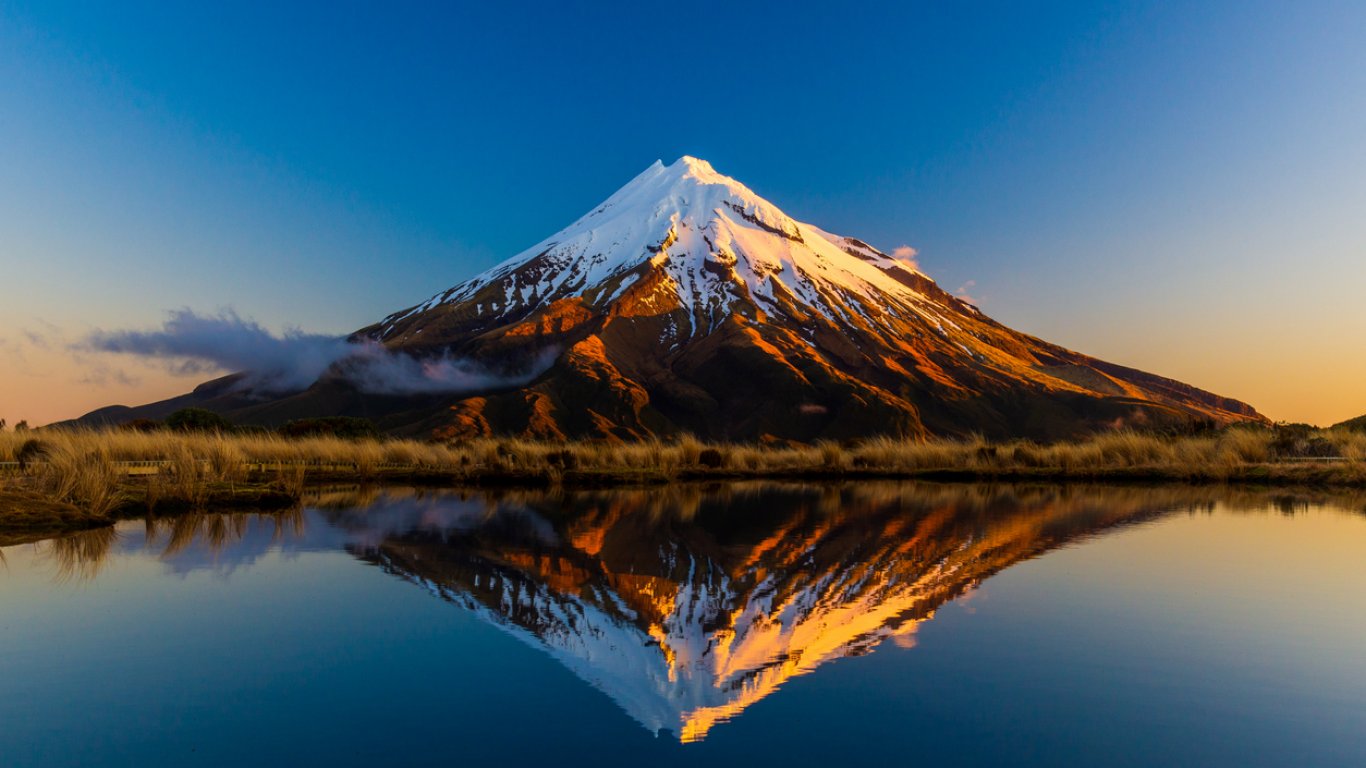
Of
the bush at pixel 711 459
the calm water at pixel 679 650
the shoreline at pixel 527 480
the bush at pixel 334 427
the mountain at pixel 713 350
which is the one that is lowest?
the calm water at pixel 679 650

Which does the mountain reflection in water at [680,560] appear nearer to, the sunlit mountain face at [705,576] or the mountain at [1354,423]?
the sunlit mountain face at [705,576]

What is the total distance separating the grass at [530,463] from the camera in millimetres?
11789

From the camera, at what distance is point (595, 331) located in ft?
Answer: 387

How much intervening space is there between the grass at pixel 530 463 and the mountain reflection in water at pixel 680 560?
49.8 inches

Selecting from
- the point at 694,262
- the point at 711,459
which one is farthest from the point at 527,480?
the point at 694,262

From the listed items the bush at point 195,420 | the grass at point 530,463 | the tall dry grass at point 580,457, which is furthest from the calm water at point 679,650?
the bush at point 195,420

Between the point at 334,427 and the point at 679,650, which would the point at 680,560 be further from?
the point at 334,427

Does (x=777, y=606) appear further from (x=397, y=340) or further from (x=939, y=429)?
(x=397, y=340)

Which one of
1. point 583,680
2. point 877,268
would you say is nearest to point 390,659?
point 583,680

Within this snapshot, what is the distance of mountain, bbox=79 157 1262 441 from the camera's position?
98625mm

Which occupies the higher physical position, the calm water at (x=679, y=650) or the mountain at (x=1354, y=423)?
the mountain at (x=1354, y=423)

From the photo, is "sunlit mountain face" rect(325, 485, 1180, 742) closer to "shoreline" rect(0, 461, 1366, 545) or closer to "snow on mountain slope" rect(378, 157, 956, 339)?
"shoreline" rect(0, 461, 1366, 545)

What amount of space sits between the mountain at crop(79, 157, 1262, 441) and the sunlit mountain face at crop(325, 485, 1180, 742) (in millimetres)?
63846

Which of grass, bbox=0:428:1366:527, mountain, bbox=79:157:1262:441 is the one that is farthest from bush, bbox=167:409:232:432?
mountain, bbox=79:157:1262:441
